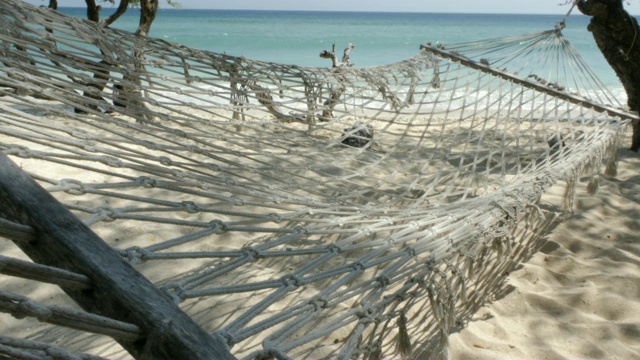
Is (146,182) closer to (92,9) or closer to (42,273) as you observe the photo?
(42,273)

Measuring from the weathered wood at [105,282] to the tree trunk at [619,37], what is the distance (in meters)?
3.15

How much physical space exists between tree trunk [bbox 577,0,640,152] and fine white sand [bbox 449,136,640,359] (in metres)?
1.20

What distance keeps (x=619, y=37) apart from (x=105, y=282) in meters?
3.38

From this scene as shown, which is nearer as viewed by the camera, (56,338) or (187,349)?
(187,349)

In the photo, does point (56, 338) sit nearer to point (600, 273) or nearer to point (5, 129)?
point (5, 129)

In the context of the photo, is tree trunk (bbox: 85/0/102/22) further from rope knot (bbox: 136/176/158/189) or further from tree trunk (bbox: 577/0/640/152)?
rope knot (bbox: 136/176/158/189)

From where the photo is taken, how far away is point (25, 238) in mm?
795

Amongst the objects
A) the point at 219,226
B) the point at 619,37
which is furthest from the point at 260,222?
the point at 619,37

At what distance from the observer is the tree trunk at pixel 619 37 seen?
10.6ft

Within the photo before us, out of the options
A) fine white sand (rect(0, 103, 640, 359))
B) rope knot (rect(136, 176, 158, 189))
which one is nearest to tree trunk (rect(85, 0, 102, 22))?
fine white sand (rect(0, 103, 640, 359))

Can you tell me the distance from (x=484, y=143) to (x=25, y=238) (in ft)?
11.2

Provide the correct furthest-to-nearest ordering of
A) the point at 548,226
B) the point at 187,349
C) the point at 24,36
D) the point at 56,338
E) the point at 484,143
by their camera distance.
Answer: the point at 484,143 < the point at 548,226 < the point at 24,36 < the point at 56,338 < the point at 187,349

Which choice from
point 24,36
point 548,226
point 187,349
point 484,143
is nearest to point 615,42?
point 484,143

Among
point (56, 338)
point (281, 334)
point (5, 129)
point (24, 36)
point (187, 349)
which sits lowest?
point (56, 338)
